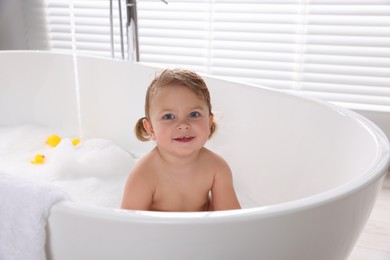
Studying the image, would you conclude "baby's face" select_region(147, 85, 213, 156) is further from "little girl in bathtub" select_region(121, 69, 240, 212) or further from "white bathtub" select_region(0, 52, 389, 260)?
"white bathtub" select_region(0, 52, 389, 260)

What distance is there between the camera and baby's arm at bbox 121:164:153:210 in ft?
4.48

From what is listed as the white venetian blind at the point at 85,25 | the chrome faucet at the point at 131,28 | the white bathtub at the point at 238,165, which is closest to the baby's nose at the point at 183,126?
the white bathtub at the point at 238,165

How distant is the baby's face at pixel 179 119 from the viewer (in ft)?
4.47

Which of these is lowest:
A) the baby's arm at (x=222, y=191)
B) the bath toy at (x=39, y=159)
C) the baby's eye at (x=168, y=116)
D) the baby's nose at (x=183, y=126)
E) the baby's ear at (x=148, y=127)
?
the bath toy at (x=39, y=159)

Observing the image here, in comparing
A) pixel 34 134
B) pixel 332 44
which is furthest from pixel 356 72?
pixel 34 134

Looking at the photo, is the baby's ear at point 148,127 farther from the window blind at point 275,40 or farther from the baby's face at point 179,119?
the window blind at point 275,40

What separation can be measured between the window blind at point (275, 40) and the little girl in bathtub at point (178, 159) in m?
1.25

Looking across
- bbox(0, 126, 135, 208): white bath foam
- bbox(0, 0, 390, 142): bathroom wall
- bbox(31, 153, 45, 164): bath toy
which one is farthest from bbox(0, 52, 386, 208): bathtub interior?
bbox(0, 0, 390, 142): bathroom wall

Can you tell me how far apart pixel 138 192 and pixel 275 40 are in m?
1.48

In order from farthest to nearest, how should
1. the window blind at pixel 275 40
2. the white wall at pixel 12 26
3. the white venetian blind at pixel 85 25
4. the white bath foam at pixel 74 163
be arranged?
the white wall at pixel 12 26
the white venetian blind at pixel 85 25
the window blind at pixel 275 40
the white bath foam at pixel 74 163

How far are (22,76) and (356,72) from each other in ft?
4.73

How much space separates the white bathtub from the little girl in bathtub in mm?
281

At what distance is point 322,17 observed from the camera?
254cm

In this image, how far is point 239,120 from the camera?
1.88 metres
